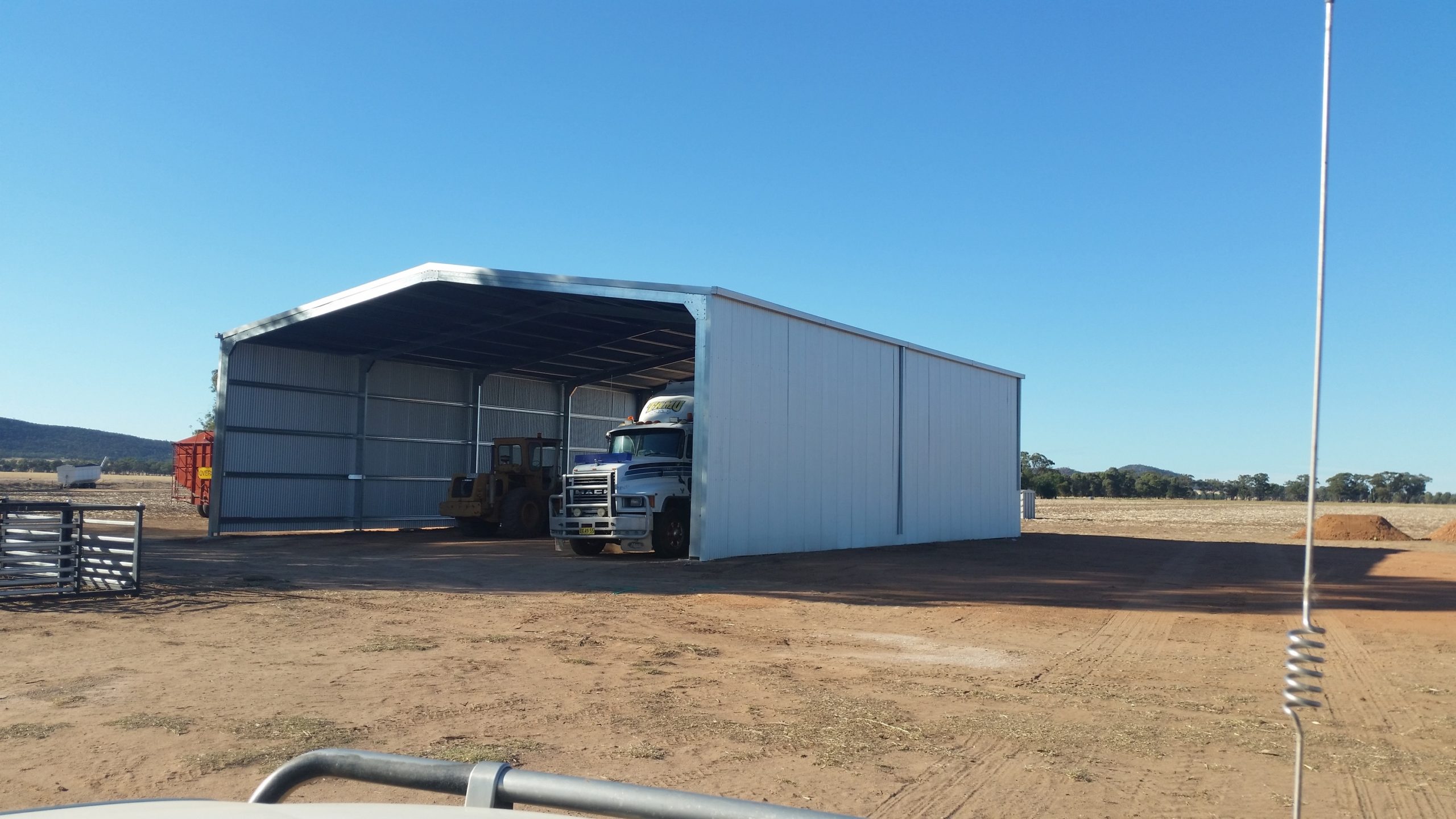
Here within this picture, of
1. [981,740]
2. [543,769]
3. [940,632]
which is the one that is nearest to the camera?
[543,769]

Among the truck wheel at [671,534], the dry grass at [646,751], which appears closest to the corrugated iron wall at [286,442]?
the truck wheel at [671,534]

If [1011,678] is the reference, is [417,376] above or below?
above

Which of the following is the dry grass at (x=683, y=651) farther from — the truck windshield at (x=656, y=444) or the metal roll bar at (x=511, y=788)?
the truck windshield at (x=656, y=444)

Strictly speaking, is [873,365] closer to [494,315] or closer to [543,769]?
[494,315]

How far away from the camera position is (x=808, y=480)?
→ 22312mm

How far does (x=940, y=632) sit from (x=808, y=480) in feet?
34.9

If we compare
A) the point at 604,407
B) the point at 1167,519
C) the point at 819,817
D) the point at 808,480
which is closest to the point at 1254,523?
the point at 1167,519

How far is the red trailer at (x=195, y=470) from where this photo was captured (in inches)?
1315

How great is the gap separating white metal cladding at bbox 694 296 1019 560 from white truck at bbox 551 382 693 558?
136cm

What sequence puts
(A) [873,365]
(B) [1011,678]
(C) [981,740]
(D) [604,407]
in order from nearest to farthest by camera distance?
1. (C) [981,740]
2. (B) [1011,678]
3. (A) [873,365]
4. (D) [604,407]

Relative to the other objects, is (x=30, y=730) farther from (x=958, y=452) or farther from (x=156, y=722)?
(x=958, y=452)

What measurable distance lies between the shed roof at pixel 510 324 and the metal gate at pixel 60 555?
8985 mm

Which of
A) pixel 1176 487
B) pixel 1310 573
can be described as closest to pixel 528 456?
pixel 1310 573

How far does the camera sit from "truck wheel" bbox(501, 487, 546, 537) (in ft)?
89.8
